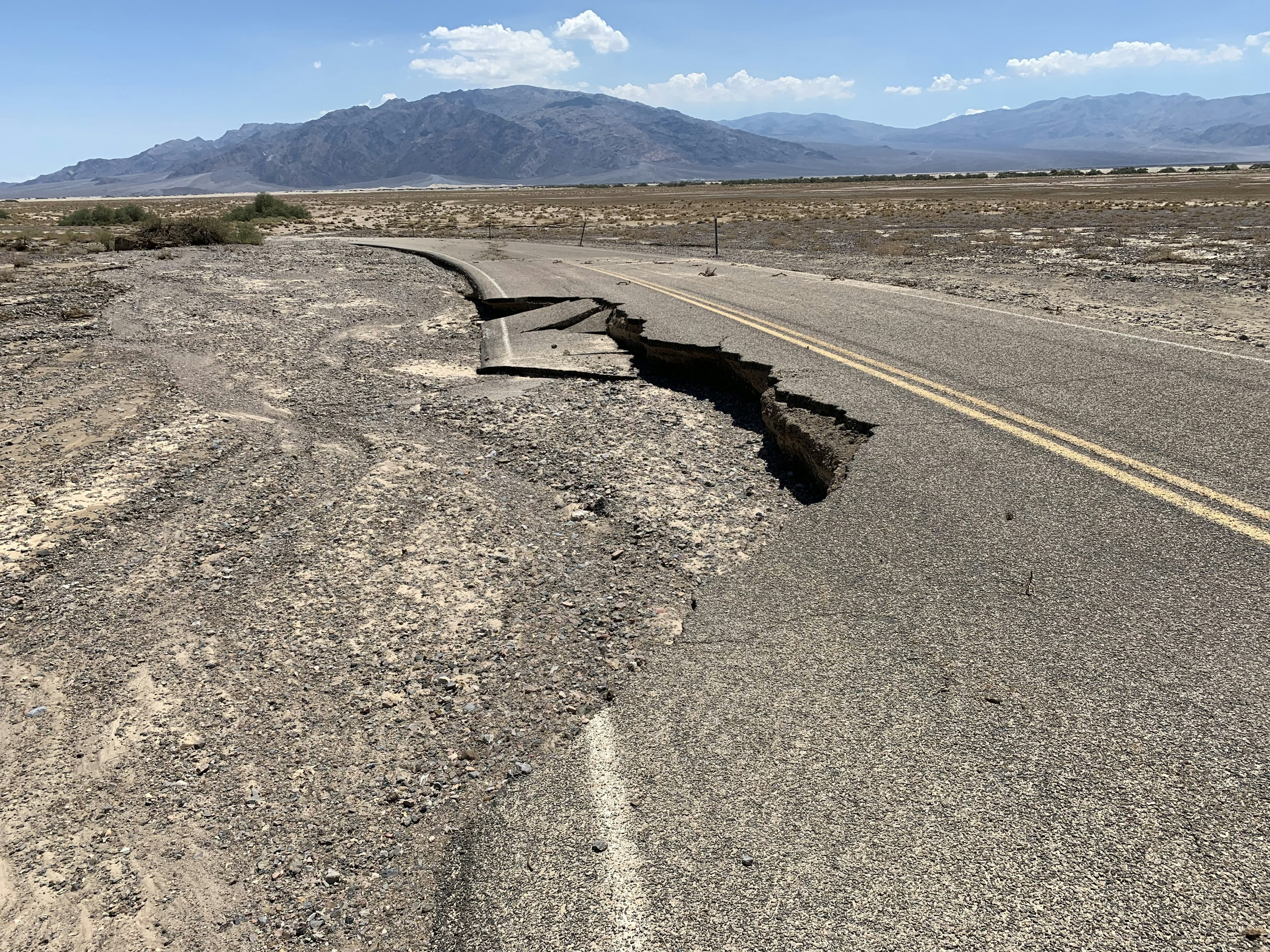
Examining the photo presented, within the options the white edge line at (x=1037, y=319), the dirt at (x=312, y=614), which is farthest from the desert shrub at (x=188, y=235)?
the white edge line at (x=1037, y=319)

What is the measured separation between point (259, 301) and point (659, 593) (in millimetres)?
15057

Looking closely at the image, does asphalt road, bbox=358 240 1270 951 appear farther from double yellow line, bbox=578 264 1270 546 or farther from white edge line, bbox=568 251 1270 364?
white edge line, bbox=568 251 1270 364

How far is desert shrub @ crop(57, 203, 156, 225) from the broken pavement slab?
46621mm

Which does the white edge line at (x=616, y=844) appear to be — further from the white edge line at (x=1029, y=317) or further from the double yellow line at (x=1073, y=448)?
the white edge line at (x=1029, y=317)

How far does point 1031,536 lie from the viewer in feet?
13.0

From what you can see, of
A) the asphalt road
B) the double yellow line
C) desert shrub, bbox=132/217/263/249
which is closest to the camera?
the asphalt road

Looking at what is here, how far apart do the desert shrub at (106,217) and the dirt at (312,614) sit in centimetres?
4818

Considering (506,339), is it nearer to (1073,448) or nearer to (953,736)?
(1073,448)

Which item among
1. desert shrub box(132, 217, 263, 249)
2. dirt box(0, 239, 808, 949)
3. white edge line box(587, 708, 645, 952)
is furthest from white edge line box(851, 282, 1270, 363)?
desert shrub box(132, 217, 263, 249)

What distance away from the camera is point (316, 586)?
5.14 metres

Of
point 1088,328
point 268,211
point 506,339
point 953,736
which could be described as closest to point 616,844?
point 953,736

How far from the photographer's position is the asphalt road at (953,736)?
2.14 m

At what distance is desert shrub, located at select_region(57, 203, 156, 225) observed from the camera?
48000mm

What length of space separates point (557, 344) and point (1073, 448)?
7318 mm
